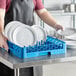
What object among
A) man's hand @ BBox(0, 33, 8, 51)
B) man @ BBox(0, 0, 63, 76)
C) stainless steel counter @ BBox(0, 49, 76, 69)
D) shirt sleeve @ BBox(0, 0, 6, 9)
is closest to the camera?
stainless steel counter @ BBox(0, 49, 76, 69)

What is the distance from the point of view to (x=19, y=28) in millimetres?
1919

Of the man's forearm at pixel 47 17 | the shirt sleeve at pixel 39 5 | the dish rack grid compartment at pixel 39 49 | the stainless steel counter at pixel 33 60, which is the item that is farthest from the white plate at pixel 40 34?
the shirt sleeve at pixel 39 5

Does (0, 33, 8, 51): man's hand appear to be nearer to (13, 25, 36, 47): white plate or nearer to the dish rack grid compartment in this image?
the dish rack grid compartment

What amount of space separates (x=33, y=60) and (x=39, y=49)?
14cm

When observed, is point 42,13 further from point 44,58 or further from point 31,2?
point 44,58

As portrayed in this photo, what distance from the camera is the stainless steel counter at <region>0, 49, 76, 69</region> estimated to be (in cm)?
170

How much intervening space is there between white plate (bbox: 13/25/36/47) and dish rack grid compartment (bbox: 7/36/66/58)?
0.04 meters

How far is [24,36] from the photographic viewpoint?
190cm

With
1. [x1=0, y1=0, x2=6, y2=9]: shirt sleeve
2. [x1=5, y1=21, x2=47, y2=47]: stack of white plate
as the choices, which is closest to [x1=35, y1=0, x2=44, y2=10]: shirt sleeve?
[x1=0, y1=0, x2=6, y2=9]: shirt sleeve

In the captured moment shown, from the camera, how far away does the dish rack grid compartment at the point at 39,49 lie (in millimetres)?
1821

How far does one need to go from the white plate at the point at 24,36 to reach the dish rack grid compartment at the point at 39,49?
0.04m

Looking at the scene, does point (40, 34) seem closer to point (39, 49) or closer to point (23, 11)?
point (39, 49)

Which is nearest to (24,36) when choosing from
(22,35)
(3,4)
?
(22,35)

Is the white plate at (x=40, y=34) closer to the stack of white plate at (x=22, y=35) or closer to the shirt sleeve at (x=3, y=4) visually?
the stack of white plate at (x=22, y=35)
